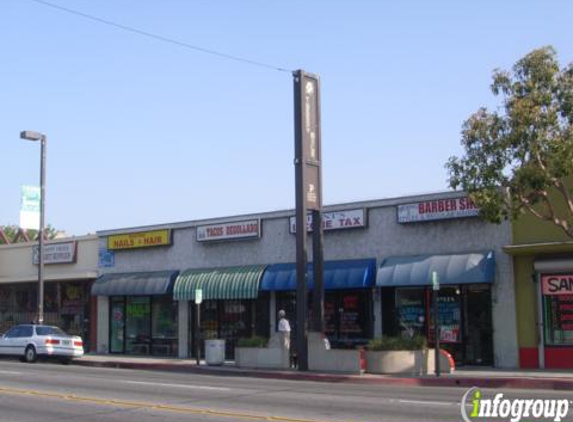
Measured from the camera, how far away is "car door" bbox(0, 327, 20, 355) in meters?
31.4

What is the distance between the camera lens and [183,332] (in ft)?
104

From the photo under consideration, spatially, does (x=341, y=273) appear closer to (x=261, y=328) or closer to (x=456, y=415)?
(x=261, y=328)

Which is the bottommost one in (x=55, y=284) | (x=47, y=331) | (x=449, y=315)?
(x=47, y=331)

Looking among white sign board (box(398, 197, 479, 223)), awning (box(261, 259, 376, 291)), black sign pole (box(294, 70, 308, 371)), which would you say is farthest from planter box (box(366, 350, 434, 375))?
white sign board (box(398, 197, 479, 223))

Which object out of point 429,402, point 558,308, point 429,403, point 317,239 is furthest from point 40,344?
point 429,403

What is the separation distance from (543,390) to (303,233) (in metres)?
8.50

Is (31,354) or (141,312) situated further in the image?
(141,312)

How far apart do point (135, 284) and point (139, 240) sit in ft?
6.56

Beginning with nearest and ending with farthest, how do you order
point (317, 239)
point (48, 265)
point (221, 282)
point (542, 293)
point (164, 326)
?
point (542, 293) → point (317, 239) → point (221, 282) → point (164, 326) → point (48, 265)

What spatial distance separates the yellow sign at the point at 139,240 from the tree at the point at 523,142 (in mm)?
15240

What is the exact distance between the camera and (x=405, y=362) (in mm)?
22359

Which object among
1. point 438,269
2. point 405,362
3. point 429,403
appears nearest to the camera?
point 429,403

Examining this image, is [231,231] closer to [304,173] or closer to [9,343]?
[304,173]

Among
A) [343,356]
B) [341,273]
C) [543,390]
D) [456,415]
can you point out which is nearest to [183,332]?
[341,273]
